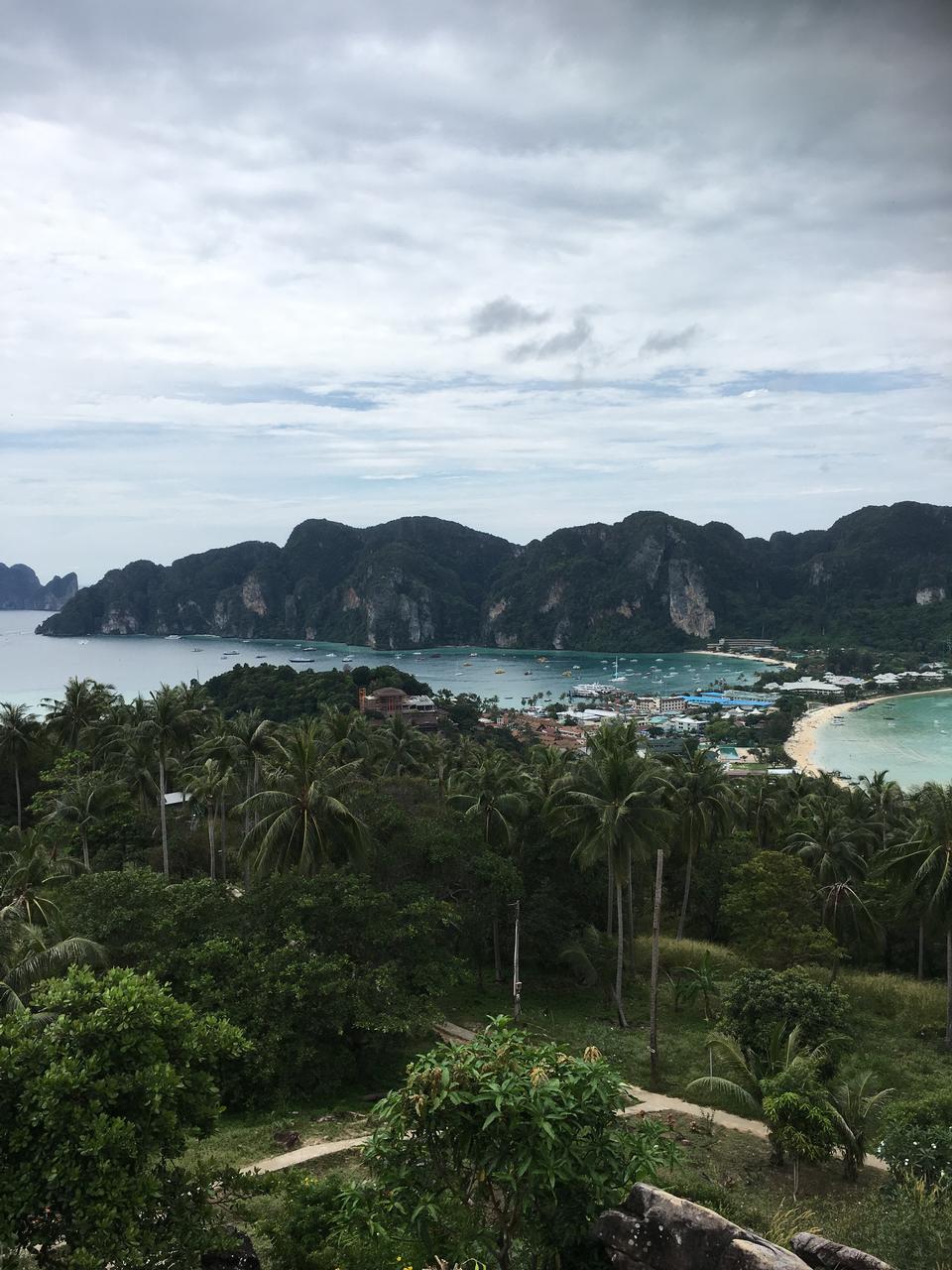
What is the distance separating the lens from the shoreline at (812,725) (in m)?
79.9

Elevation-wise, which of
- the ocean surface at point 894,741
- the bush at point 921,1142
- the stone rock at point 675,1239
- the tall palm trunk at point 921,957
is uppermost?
the stone rock at point 675,1239

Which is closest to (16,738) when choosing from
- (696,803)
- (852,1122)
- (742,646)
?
(696,803)

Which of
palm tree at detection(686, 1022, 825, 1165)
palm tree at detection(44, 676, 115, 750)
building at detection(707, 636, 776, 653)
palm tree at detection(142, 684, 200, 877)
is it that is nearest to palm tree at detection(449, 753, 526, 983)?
palm tree at detection(686, 1022, 825, 1165)

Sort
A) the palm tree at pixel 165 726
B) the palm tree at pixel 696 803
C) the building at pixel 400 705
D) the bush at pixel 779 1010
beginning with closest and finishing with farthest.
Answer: the bush at pixel 779 1010 < the palm tree at pixel 696 803 < the palm tree at pixel 165 726 < the building at pixel 400 705

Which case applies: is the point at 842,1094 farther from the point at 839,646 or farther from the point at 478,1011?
the point at 839,646

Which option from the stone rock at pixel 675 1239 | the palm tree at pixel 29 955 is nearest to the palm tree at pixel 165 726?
the palm tree at pixel 29 955

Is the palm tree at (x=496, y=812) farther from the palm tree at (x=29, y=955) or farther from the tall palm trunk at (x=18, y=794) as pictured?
the tall palm trunk at (x=18, y=794)

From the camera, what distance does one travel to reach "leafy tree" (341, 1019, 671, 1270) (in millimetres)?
6391

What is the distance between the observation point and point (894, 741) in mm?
92375

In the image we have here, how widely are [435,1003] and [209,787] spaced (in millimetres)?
12175

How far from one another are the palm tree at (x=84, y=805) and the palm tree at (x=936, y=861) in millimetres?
22470

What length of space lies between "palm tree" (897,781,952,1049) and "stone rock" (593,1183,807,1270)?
1353 centimetres

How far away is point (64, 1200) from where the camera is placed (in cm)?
640

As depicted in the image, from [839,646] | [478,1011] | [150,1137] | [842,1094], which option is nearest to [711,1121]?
[842,1094]
